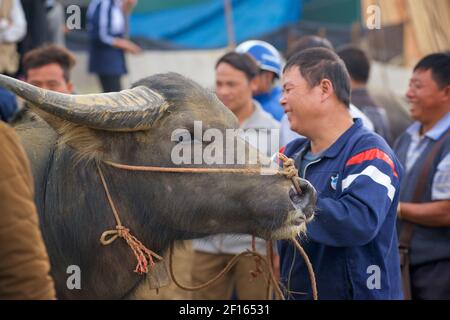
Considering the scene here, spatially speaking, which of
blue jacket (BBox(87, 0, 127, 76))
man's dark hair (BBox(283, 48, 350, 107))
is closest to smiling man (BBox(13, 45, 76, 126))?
blue jacket (BBox(87, 0, 127, 76))

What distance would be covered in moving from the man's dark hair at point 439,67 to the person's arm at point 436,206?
0.66 meters

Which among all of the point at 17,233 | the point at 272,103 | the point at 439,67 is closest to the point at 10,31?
the point at 272,103

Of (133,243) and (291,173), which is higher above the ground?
(291,173)

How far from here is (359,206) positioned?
4023 mm

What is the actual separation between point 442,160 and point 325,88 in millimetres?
1404

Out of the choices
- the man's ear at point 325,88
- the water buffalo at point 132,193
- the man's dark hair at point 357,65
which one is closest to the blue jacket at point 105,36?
the man's dark hair at point 357,65

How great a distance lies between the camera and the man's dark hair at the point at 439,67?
5762 mm

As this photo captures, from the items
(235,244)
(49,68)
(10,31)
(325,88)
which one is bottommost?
(235,244)

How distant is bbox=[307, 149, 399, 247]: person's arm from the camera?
4004mm

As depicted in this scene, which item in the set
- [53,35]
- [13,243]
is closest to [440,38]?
[53,35]

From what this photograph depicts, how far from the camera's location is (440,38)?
968 cm

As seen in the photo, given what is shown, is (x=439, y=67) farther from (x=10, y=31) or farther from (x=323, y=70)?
(x=10, y=31)

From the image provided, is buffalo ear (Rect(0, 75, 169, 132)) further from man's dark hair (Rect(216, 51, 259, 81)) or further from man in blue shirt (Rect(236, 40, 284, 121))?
man in blue shirt (Rect(236, 40, 284, 121))

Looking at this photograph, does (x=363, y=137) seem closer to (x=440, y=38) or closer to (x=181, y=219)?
(x=181, y=219)
